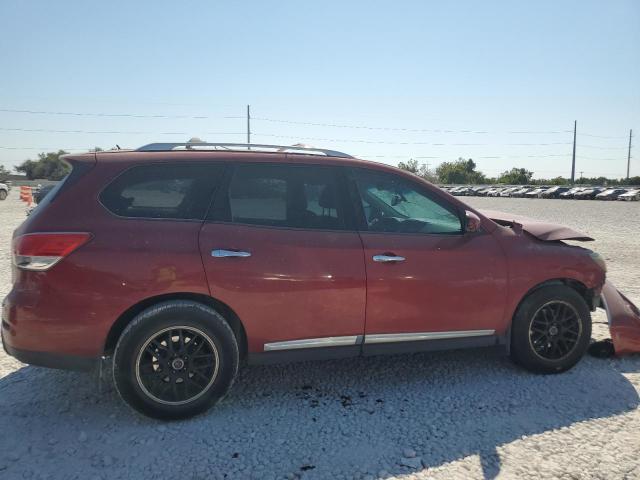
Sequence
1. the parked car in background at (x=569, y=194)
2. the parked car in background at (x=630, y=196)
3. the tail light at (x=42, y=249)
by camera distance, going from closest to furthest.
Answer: the tail light at (x=42, y=249)
the parked car in background at (x=630, y=196)
the parked car in background at (x=569, y=194)

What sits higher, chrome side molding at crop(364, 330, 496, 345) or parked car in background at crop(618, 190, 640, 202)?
chrome side molding at crop(364, 330, 496, 345)

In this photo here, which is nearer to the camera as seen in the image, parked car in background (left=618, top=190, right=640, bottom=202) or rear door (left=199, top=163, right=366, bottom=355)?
rear door (left=199, top=163, right=366, bottom=355)

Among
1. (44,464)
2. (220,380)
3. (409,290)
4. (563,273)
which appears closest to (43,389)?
(44,464)

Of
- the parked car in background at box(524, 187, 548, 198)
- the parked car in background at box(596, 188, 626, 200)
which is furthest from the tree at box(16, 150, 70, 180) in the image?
the parked car in background at box(596, 188, 626, 200)

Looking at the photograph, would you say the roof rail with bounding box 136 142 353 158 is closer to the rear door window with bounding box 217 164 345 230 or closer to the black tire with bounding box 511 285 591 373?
the rear door window with bounding box 217 164 345 230

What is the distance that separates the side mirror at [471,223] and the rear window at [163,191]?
6.58ft

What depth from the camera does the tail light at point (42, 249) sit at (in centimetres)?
292

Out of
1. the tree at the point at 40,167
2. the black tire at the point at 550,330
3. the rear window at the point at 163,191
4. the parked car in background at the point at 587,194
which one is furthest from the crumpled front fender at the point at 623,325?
the tree at the point at 40,167

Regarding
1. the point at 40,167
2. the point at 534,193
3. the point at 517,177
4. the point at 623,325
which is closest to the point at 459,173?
the point at 517,177

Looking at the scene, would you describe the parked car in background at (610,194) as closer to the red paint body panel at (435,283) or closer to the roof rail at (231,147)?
the red paint body panel at (435,283)

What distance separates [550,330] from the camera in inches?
154

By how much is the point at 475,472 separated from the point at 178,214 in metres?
2.53

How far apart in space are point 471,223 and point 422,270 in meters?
0.59

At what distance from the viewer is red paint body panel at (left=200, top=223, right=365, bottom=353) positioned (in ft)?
10.4
